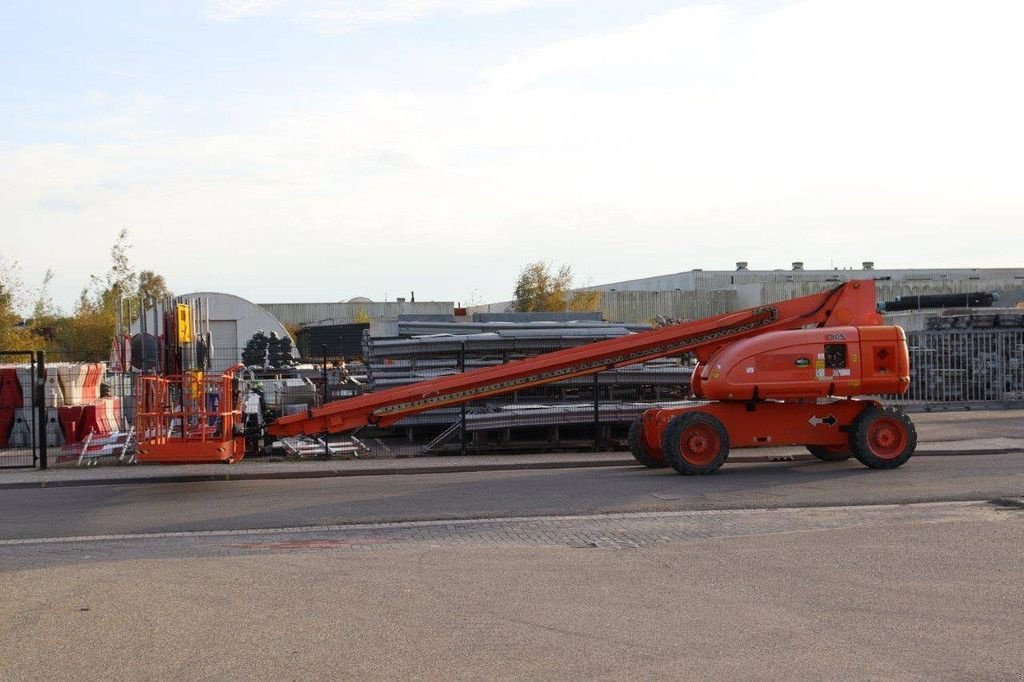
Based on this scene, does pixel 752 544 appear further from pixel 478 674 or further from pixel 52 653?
pixel 52 653

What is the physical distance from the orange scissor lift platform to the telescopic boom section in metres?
1.51

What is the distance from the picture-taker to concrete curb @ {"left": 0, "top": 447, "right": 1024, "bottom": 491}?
61.7 feet

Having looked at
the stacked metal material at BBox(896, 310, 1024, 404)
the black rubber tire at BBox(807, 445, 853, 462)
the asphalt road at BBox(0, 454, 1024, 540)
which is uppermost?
the stacked metal material at BBox(896, 310, 1024, 404)

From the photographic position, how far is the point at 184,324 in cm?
1972

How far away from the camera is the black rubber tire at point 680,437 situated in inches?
683

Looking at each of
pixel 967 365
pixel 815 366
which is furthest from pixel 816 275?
pixel 815 366

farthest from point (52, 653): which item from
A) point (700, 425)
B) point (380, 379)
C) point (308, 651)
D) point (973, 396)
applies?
point (973, 396)

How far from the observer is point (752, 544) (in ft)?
38.1

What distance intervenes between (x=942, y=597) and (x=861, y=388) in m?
8.88

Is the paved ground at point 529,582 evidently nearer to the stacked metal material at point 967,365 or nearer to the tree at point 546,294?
the stacked metal material at point 967,365

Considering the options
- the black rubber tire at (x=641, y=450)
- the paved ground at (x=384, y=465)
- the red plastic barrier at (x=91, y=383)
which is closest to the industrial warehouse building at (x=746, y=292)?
the red plastic barrier at (x=91, y=383)

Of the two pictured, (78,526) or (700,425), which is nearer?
(78,526)

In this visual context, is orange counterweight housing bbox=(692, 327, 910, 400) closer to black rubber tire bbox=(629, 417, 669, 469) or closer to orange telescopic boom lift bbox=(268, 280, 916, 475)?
orange telescopic boom lift bbox=(268, 280, 916, 475)

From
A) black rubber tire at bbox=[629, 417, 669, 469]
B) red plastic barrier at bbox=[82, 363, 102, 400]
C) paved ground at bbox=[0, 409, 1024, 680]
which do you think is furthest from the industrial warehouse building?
paved ground at bbox=[0, 409, 1024, 680]
